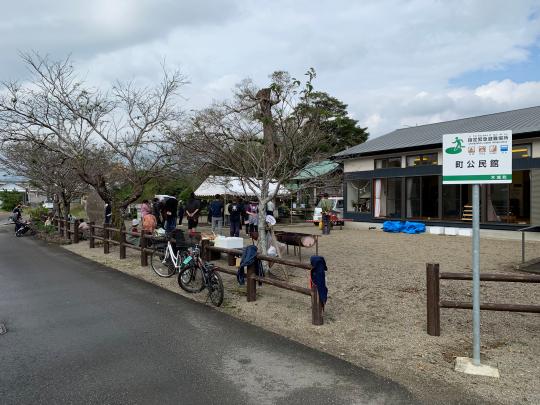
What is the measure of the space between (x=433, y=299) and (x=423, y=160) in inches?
565

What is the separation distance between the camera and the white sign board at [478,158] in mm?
3984

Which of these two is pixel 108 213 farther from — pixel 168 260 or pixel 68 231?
pixel 168 260

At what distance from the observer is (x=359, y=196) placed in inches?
855

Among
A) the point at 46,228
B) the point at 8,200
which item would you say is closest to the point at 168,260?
the point at 46,228

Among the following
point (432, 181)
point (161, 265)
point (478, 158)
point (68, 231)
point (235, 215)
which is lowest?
point (161, 265)

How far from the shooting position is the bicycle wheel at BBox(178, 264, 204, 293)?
25.3 feet

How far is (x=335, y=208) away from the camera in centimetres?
2411

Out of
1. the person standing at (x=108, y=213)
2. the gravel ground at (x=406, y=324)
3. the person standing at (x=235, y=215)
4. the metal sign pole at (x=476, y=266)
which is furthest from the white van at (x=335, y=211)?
the metal sign pole at (x=476, y=266)

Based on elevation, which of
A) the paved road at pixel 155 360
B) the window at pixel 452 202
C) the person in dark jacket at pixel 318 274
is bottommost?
the paved road at pixel 155 360

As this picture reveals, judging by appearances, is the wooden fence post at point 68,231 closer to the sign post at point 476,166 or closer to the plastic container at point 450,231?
the plastic container at point 450,231

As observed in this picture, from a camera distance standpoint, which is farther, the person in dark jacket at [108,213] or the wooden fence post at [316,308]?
the person in dark jacket at [108,213]

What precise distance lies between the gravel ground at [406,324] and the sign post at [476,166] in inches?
8.9

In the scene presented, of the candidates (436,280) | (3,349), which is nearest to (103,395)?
(3,349)

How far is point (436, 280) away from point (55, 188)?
63.1 feet
